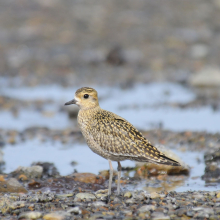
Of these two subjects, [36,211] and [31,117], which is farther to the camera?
[31,117]

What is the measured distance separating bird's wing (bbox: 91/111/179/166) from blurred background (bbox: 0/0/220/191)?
1995mm

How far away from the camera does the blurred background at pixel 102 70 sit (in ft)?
36.0

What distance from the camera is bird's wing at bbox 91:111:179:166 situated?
23.4ft

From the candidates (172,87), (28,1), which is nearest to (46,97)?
(172,87)

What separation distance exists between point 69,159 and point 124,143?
108 inches

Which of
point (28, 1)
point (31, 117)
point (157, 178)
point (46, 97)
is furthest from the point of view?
point (28, 1)

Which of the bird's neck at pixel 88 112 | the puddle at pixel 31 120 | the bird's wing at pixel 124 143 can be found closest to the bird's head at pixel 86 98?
the bird's neck at pixel 88 112

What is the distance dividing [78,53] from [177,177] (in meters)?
11.4

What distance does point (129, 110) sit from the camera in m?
13.3

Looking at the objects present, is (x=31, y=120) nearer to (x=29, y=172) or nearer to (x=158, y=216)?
(x=29, y=172)

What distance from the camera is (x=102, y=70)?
57.5 ft

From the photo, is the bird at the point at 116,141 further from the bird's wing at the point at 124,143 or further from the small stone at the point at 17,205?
the small stone at the point at 17,205

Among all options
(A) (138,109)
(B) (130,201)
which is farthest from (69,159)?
(A) (138,109)

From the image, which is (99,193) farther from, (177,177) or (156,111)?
(156,111)
